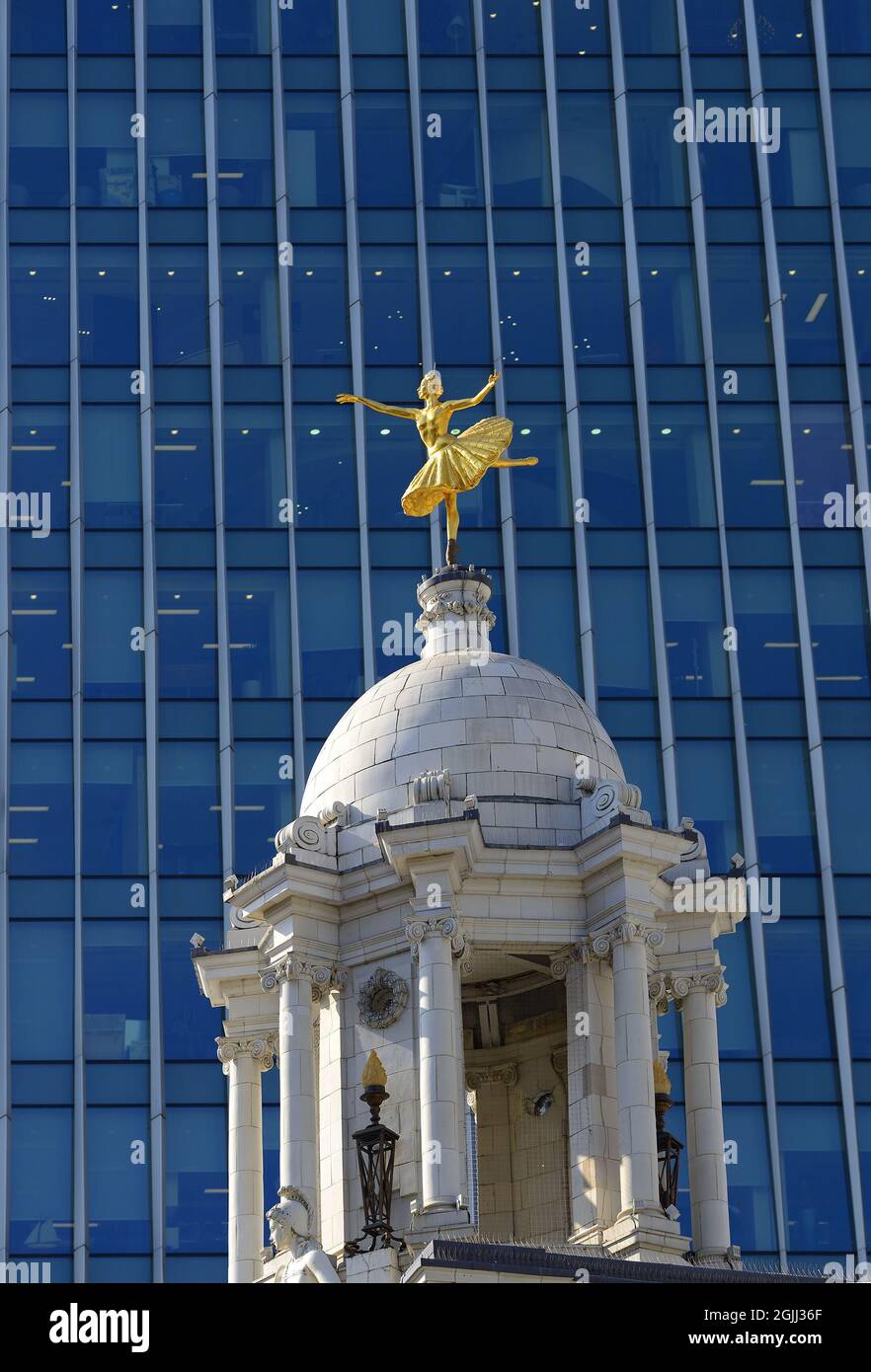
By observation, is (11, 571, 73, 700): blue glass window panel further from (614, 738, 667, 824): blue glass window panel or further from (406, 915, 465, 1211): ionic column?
(406, 915, 465, 1211): ionic column

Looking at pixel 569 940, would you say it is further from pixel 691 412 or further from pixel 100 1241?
pixel 691 412

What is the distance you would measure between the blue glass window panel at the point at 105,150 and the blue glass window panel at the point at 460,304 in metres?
9.82

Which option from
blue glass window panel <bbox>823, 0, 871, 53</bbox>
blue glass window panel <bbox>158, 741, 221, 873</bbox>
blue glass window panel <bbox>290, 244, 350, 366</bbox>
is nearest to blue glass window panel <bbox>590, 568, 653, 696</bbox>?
blue glass window panel <bbox>290, 244, 350, 366</bbox>

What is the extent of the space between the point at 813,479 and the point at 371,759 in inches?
2004

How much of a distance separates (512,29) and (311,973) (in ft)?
199

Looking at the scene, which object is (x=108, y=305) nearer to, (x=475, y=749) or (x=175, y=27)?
(x=175, y=27)

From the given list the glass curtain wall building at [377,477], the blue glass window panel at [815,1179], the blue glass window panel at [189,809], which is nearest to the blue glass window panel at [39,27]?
the glass curtain wall building at [377,477]

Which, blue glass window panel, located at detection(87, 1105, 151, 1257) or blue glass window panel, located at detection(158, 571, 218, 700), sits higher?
blue glass window panel, located at detection(158, 571, 218, 700)

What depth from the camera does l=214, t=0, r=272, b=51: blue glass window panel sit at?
109 metres

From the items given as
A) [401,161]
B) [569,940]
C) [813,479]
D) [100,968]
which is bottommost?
[569,940]

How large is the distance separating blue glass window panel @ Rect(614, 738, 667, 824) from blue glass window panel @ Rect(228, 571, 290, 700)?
9.87 meters
